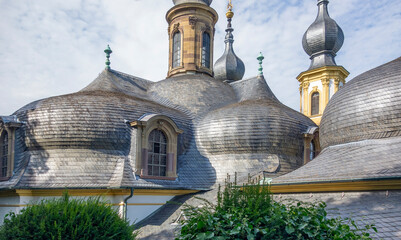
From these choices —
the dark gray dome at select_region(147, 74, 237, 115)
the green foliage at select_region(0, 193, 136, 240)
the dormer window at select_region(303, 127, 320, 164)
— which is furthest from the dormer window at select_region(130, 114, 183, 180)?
the green foliage at select_region(0, 193, 136, 240)

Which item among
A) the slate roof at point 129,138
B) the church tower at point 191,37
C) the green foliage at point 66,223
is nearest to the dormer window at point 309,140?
the slate roof at point 129,138

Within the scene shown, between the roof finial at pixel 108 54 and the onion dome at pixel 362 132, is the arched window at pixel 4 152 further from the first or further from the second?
the onion dome at pixel 362 132

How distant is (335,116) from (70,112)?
961cm

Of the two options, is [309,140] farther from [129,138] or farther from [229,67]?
[229,67]

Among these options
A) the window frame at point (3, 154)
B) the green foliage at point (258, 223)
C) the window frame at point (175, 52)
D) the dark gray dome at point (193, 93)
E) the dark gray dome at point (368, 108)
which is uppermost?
the window frame at point (175, 52)

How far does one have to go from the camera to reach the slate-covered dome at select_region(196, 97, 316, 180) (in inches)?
600

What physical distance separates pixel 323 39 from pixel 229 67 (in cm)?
816

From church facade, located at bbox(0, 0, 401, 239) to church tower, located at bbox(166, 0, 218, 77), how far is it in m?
3.80

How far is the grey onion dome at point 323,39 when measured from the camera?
95.7 feet

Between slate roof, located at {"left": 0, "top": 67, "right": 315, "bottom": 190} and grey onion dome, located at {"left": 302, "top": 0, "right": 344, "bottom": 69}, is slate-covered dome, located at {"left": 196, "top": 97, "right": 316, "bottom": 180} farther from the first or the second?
grey onion dome, located at {"left": 302, "top": 0, "right": 344, "bottom": 69}

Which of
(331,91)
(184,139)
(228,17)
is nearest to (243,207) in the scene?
(184,139)

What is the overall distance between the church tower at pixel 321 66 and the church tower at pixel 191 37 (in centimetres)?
1049

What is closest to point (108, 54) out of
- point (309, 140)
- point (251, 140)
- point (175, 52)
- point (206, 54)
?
point (175, 52)

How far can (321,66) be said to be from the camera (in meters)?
29.2
